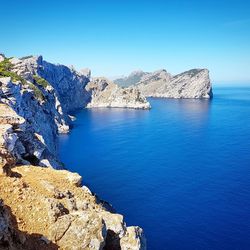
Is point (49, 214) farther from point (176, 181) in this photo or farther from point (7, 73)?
point (176, 181)

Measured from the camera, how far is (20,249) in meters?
22.1

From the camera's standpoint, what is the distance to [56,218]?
85.0 feet

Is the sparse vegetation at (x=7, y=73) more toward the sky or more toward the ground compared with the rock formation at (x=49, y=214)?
more toward the sky

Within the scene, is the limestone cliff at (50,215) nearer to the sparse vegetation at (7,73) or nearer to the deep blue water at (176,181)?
the deep blue water at (176,181)

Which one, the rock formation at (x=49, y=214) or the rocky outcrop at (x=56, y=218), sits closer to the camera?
the rock formation at (x=49, y=214)

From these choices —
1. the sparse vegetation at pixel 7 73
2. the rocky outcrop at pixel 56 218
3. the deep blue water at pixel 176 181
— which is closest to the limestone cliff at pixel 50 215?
the rocky outcrop at pixel 56 218

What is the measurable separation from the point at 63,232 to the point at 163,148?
13442 centimetres

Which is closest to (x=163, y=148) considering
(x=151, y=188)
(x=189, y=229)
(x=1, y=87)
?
(x=151, y=188)

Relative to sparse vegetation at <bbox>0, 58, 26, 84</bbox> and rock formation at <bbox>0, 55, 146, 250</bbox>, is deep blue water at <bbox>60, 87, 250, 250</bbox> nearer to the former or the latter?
sparse vegetation at <bbox>0, 58, 26, 84</bbox>

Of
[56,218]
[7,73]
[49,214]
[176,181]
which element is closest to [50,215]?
[49,214]

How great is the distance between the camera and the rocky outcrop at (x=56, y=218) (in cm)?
2380

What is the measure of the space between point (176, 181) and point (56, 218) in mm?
88012

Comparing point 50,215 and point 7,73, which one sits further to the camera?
point 7,73

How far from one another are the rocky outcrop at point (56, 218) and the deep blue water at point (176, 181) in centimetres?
4682
